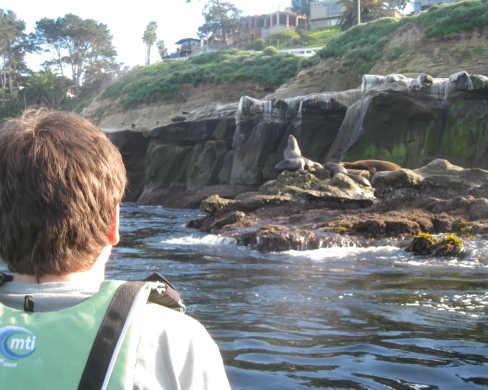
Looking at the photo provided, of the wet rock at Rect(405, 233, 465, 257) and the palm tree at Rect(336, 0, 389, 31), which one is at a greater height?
the palm tree at Rect(336, 0, 389, 31)

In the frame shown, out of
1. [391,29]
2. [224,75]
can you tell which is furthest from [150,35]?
[391,29]

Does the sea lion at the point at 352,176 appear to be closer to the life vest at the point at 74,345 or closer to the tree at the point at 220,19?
the life vest at the point at 74,345

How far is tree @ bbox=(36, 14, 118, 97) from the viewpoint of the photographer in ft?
236

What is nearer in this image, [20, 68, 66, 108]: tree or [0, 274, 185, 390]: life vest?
[0, 274, 185, 390]: life vest

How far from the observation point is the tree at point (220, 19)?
267 feet

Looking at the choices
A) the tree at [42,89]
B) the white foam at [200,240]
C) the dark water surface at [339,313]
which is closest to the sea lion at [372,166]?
the white foam at [200,240]

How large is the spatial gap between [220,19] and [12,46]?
89.4 feet

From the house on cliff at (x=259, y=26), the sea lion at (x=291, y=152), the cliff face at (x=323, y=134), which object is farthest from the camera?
the house on cliff at (x=259, y=26)

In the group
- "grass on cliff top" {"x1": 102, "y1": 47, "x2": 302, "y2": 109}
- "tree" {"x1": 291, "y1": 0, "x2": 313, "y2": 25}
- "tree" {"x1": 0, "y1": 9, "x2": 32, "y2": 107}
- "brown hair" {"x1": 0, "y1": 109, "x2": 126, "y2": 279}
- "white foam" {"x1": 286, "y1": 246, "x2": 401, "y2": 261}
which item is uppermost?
"tree" {"x1": 291, "y1": 0, "x2": 313, "y2": 25}

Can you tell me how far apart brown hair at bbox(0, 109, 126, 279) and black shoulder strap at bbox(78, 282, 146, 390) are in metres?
0.21

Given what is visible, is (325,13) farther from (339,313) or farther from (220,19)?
(339,313)

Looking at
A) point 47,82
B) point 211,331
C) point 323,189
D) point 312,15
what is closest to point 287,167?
point 323,189

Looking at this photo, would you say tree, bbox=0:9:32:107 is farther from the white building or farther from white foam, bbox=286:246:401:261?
white foam, bbox=286:246:401:261

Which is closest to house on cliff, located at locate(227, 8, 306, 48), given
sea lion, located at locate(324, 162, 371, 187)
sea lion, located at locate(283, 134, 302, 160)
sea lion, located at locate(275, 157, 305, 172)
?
sea lion, located at locate(283, 134, 302, 160)
